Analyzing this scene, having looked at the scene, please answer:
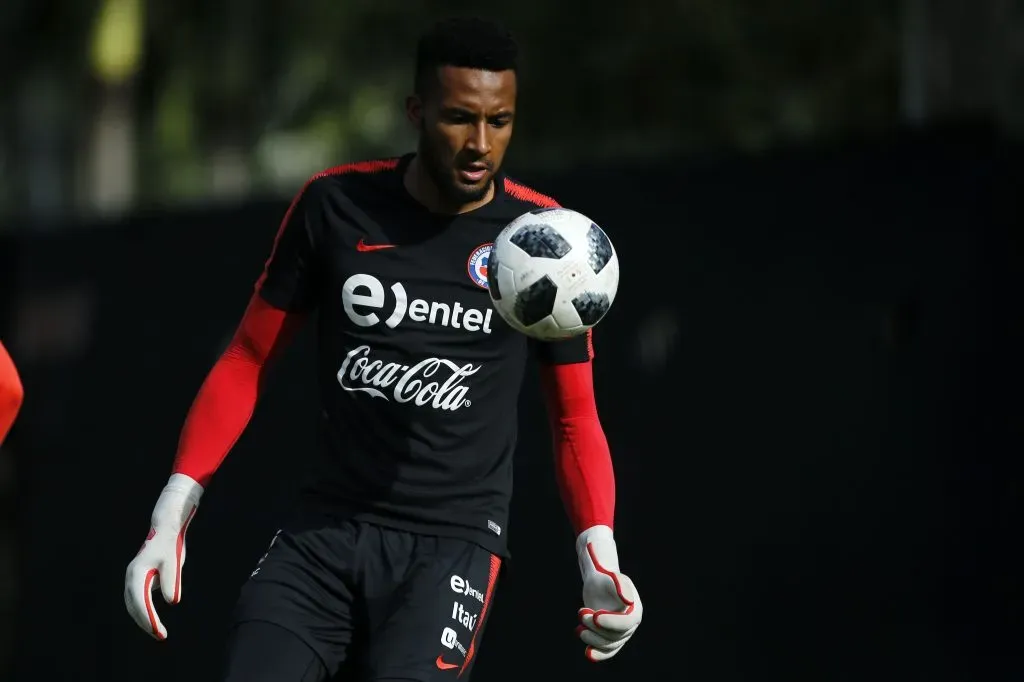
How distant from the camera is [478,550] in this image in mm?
4664

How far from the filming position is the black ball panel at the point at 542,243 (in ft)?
14.3

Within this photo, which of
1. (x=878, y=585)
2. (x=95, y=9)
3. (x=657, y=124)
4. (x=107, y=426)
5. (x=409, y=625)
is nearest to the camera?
(x=409, y=625)

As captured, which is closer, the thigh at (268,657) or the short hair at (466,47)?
the thigh at (268,657)

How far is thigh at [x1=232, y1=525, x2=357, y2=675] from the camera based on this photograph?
443cm

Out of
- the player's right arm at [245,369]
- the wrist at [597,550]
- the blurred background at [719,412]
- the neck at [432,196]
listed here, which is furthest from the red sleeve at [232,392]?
the blurred background at [719,412]

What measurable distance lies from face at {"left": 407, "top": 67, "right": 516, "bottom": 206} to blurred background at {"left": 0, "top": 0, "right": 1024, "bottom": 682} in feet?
7.43

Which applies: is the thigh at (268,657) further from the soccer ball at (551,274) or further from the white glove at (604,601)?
the soccer ball at (551,274)

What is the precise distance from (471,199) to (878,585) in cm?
263

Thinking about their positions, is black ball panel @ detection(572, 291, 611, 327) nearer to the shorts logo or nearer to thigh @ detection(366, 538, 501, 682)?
thigh @ detection(366, 538, 501, 682)

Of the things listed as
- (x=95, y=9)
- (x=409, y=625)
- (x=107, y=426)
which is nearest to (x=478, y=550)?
(x=409, y=625)

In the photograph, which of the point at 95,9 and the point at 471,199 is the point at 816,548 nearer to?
the point at 471,199

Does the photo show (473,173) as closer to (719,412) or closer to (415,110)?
(415,110)

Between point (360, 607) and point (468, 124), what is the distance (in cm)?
137


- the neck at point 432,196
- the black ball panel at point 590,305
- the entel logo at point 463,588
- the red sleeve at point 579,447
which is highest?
the neck at point 432,196
